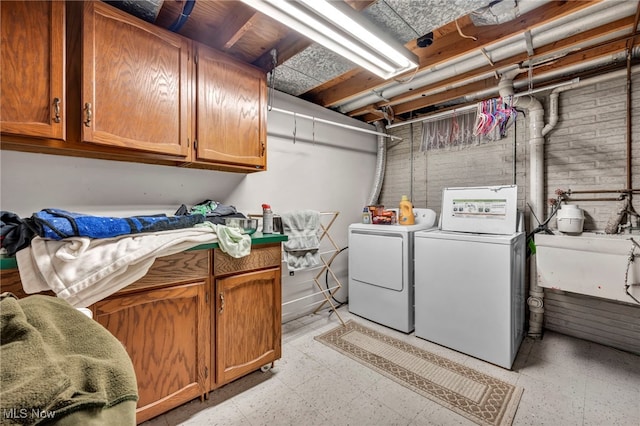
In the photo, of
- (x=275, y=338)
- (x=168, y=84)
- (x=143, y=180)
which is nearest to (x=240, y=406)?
(x=275, y=338)

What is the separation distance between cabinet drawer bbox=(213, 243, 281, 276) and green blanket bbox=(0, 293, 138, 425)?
1.05 m

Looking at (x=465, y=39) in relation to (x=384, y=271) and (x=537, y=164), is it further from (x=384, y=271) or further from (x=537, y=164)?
(x=384, y=271)

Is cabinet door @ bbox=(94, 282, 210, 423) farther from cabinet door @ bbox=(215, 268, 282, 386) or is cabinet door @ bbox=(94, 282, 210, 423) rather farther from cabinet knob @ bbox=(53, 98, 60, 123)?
cabinet knob @ bbox=(53, 98, 60, 123)

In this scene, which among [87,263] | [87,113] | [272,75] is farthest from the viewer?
[272,75]

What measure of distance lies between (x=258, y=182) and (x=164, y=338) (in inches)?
61.3

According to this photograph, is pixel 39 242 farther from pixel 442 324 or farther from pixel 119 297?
pixel 442 324

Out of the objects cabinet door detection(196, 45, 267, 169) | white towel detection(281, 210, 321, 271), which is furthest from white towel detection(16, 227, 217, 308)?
white towel detection(281, 210, 321, 271)

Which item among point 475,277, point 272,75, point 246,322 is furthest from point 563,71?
point 246,322

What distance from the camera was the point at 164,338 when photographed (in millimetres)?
1546

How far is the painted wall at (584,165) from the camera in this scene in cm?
235

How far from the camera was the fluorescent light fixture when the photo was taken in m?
1.42

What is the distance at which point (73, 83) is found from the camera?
60.0 inches

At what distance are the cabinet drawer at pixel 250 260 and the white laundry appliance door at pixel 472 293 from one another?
1.43 meters

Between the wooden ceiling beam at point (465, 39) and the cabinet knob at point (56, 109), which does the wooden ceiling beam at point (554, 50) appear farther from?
the cabinet knob at point (56, 109)
